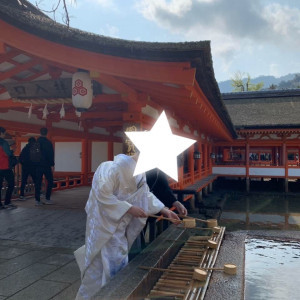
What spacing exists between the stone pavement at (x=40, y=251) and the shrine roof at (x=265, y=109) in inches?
525

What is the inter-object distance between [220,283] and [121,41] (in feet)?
10.5

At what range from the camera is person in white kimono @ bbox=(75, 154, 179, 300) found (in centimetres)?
225

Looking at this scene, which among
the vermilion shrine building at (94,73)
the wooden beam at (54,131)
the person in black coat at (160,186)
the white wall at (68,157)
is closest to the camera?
the person in black coat at (160,186)

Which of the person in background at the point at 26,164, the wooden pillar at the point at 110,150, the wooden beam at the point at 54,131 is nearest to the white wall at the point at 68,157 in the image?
the wooden pillar at the point at 110,150

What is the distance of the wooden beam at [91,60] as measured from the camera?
13.4 feet

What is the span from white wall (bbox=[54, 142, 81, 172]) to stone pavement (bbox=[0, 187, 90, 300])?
7.30m

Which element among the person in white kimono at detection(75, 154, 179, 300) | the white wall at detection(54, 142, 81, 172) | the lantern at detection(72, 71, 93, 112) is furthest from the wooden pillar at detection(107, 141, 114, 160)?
the person in white kimono at detection(75, 154, 179, 300)

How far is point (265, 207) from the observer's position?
1261 centimetres

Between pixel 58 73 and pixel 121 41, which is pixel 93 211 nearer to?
pixel 121 41

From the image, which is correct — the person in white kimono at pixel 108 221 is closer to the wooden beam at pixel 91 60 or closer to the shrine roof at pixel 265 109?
the wooden beam at pixel 91 60

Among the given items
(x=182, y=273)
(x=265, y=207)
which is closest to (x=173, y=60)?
(x=182, y=273)

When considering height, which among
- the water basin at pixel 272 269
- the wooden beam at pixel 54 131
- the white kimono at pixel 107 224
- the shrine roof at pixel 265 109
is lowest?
the water basin at pixel 272 269

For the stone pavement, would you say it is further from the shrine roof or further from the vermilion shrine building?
the shrine roof

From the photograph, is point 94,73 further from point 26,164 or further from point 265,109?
point 265,109
